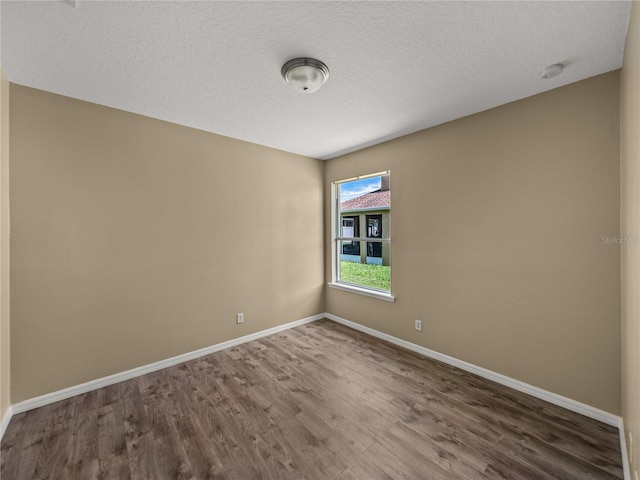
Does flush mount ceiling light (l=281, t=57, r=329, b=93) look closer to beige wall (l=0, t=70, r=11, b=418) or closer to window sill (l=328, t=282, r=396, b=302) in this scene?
beige wall (l=0, t=70, r=11, b=418)

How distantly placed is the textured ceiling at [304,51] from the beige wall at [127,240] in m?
0.37

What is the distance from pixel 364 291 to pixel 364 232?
0.89 m

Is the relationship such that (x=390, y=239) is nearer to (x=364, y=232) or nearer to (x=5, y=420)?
(x=364, y=232)

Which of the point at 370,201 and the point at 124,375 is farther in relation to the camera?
the point at 370,201

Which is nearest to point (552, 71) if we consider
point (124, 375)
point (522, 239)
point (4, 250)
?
point (522, 239)

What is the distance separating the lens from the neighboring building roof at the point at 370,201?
363cm

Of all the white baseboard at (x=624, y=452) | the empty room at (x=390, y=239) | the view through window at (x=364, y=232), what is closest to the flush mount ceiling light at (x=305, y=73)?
the empty room at (x=390, y=239)

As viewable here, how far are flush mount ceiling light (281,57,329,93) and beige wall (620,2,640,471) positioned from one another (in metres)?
1.59

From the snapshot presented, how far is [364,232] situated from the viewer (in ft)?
13.1

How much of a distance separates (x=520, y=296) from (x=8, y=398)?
14.1 ft

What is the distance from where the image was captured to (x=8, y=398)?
6.59 ft

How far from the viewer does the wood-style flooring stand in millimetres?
1589

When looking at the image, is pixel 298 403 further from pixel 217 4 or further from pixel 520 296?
pixel 217 4

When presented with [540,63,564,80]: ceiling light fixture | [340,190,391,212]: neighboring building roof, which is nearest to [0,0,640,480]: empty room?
[540,63,564,80]: ceiling light fixture
